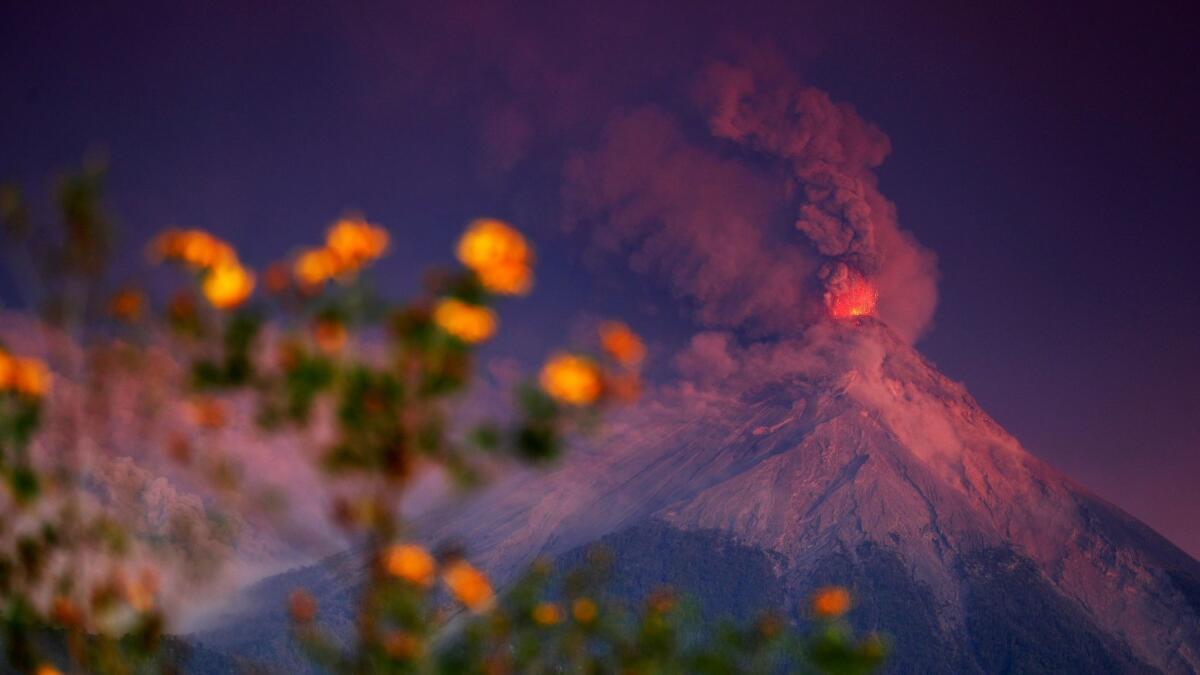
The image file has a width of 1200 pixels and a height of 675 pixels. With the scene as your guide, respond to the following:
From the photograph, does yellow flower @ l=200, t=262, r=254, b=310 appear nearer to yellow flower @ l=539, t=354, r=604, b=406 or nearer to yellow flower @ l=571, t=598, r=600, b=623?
yellow flower @ l=539, t=354, r=604, b=406

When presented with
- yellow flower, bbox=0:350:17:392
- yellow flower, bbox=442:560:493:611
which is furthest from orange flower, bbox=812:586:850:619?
yellow flower, bbox=0:350:17:392

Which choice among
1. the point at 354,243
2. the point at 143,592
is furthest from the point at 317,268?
the point at 143,592

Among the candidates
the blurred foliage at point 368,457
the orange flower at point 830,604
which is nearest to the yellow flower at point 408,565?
the blurred foliage at point 368,457

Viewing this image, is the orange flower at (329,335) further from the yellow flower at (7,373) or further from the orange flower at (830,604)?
the orange flower at (830,604)

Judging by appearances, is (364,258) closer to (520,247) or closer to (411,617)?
(520,247)

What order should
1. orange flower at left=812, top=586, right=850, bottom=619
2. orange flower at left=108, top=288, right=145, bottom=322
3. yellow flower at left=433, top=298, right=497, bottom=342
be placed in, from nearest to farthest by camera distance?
yellow flower at left=433, top=298, right=497, bottom=342, orange flower at left=108, top=288, right=145, bottom=322, orange flower at left=812, top=586, right=850, bottom=619

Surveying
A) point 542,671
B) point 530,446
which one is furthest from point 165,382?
point 542,671

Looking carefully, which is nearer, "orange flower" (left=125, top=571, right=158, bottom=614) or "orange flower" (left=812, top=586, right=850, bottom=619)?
"orange flower" (left=125, top=571, right=158, bottom=614)
